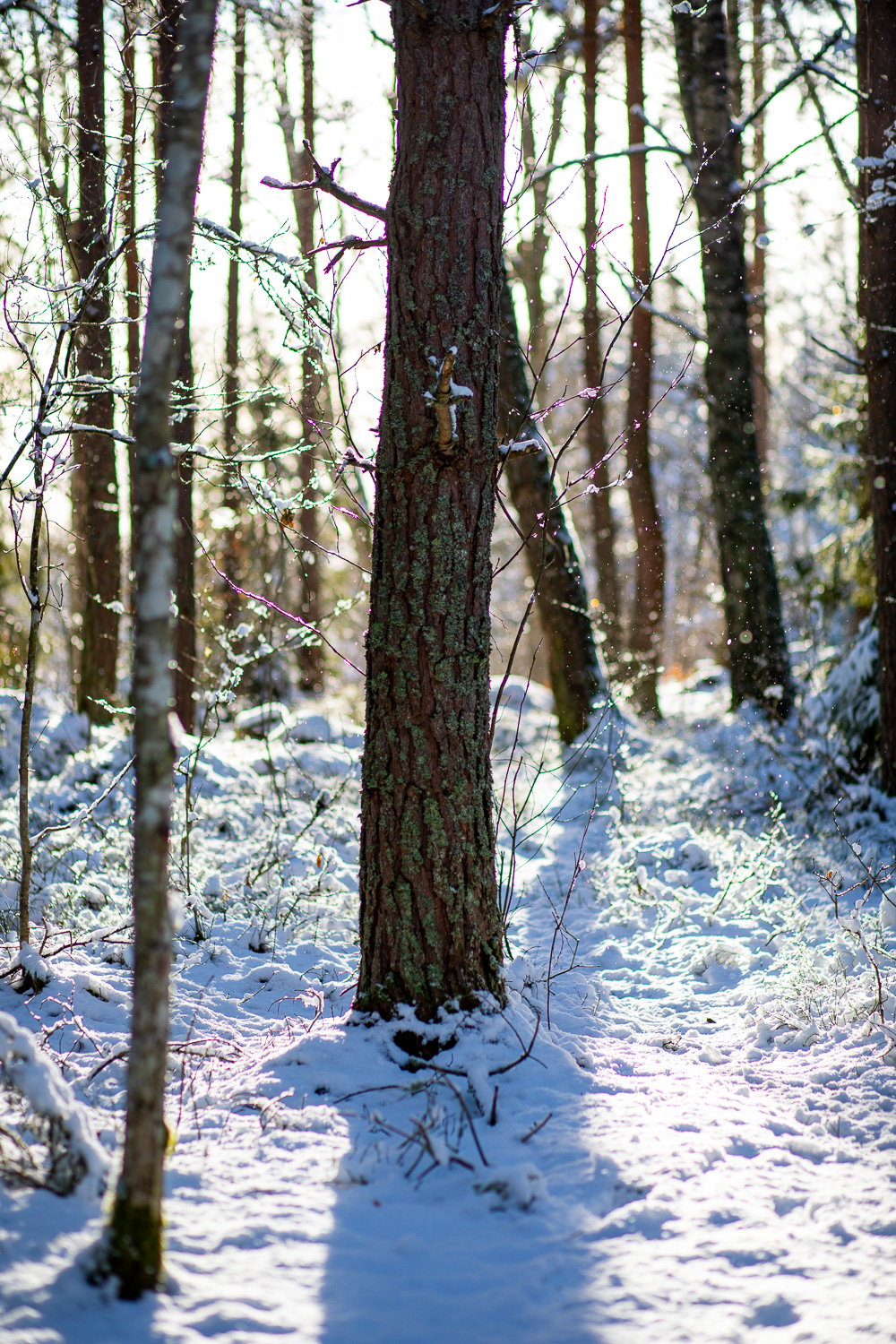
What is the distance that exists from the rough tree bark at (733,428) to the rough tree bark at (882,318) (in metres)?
2.29

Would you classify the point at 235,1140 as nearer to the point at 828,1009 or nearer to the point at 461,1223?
the point at 461,1223

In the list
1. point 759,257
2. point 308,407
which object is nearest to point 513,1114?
point 308,407

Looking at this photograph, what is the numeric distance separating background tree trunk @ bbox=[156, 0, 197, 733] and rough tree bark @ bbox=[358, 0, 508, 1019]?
1.65m

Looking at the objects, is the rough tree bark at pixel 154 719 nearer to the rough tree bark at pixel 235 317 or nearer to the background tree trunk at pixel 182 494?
the background tree trunk at pixel 182 494

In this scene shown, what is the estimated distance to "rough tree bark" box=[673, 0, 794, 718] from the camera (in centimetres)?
817

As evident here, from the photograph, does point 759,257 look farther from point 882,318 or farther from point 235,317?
point 882,318

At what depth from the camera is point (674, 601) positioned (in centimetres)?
2623

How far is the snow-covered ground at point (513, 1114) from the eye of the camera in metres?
1.85

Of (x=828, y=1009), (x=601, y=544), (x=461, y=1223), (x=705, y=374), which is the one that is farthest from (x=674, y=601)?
(x=461, y=1223)

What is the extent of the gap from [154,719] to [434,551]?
4.41 ft

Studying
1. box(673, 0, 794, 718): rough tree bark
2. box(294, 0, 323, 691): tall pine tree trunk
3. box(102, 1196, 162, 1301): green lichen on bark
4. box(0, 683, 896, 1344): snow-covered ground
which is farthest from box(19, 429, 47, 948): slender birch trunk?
box(673, 0, 794, 718): rough tree bark

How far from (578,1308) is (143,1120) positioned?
103 cm

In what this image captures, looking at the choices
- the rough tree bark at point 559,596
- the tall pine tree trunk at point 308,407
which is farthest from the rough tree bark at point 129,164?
the rough tree bark at point 559,596

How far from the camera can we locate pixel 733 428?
842 cm
